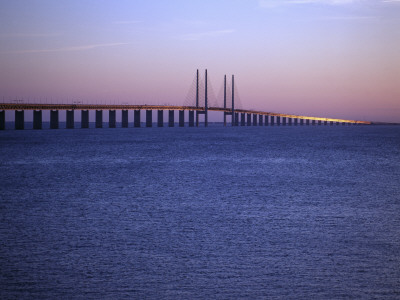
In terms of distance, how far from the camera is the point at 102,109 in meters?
123

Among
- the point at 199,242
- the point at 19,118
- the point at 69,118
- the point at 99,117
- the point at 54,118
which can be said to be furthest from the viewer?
the point at 99,117

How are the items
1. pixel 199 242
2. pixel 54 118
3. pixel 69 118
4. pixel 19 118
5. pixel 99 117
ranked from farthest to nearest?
pixel 99 117 < pixel 69 118 < pixel 54 118 < pixel 19 118 < pixel 199 242

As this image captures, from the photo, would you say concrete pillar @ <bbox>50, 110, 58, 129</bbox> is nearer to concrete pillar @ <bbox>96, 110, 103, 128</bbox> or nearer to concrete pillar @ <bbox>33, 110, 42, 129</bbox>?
concrete pillar @ <bbox>33, 110, 42, 129</bbox>

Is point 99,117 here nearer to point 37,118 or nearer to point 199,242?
point 37,118

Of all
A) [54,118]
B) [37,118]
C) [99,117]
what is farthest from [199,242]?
[99,117]

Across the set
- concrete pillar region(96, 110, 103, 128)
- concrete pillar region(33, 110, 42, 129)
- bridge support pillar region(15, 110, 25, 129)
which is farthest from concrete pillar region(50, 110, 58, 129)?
concrete pillar region(96, 110, 103, 128)

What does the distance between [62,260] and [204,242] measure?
252cm

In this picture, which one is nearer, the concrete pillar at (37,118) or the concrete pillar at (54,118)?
the concrete pillar at (37,118)

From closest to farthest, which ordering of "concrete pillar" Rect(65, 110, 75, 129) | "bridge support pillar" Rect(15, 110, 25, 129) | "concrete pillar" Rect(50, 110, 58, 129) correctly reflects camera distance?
"bridge support pillar" Rect(15, 110, 25, 129), "concrete pillar" Rect(50, 110, 58, 129), "concrete pillar" Rect(65, 110, 75, 129)

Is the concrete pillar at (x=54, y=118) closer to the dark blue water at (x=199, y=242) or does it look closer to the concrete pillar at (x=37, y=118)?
the concrete pillar at (x=37, y=118)

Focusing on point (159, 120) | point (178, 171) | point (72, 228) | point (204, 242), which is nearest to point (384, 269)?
point (204, 242)

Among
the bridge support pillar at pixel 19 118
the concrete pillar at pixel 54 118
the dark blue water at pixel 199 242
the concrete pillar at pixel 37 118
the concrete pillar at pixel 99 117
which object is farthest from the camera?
the concrete pillar at pixel 99 117

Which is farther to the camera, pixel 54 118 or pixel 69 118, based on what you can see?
pixel 69 118

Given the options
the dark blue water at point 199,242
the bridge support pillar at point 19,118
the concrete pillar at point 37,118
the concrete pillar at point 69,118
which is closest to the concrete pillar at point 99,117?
the concrete pillar at point 69,118
